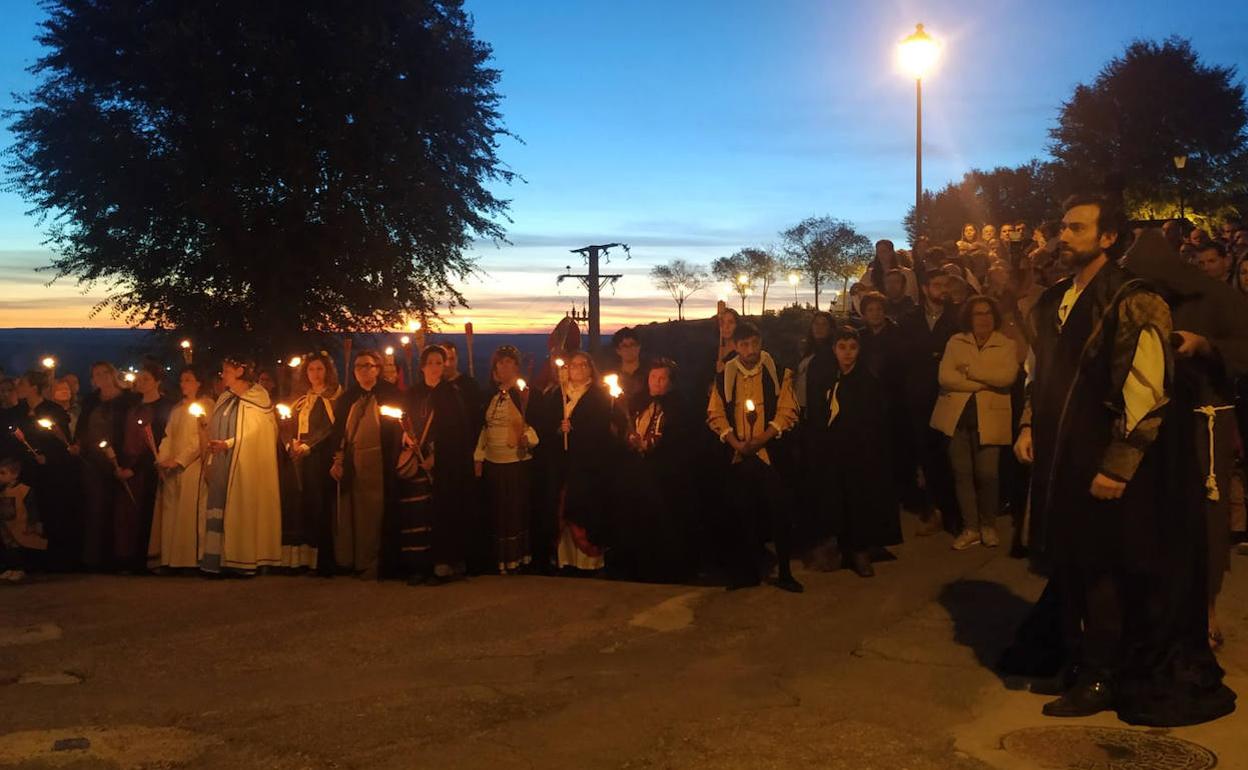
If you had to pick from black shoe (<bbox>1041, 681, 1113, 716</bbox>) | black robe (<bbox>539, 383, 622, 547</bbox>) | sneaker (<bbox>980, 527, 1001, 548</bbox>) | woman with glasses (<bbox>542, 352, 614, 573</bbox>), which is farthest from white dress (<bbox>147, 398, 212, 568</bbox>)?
black shoe (<bbox>1041, 681, 1113, 716</bbox>)

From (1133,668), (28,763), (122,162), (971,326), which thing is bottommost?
(28,763)

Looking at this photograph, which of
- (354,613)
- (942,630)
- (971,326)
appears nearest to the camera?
(942,630)

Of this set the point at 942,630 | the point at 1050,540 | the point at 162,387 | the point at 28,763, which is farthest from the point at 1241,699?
the point at 162,387

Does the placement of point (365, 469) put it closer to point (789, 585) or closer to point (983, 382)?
point (789, 585)

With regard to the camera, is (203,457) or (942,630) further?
(203,457)

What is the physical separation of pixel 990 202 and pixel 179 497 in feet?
169

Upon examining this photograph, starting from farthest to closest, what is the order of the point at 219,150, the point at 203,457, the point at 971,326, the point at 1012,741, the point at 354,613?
the point at 219,150
the point at 203,457
the point at 971,326
the point at 354,613
the point at 1012,741

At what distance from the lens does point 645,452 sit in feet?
30.3

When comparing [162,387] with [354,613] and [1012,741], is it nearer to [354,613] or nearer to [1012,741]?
[354,613]

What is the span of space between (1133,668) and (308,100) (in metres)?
14.2

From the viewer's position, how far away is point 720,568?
969cm

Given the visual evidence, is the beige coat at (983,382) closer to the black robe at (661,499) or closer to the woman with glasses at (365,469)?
the black robe at (661,499)

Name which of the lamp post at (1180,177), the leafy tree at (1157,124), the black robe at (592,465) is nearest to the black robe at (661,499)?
Answer: the black robe at (592,465)

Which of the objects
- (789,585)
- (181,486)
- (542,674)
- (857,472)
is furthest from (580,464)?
(181,486)
